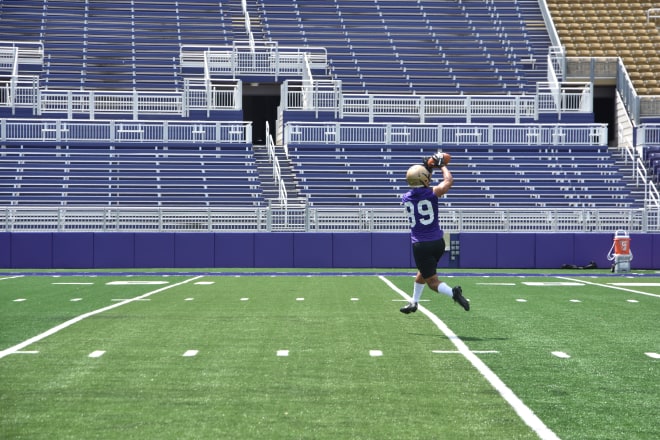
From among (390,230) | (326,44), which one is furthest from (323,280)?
(326,44)

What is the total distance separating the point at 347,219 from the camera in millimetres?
30797

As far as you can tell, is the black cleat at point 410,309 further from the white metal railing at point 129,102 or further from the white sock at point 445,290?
the white metal railing at point 129,102

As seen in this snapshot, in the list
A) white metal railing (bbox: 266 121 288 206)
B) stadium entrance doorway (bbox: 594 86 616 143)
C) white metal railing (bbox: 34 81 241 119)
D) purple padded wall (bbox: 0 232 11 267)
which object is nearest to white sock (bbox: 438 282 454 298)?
white metal railing (bbox: 266 121 288 206)

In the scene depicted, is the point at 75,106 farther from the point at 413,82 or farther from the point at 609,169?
the point at 609,169

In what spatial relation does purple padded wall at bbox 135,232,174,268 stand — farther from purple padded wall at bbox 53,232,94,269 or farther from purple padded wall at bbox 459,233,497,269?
purple padded wall at bbox 459,233,497,269

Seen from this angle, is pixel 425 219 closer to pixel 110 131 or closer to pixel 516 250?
pixel 516 250

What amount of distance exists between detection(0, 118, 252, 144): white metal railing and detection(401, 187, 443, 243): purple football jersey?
81.7ft

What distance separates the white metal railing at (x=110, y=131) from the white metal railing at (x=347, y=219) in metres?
6.34

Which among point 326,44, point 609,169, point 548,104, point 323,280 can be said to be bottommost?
point 323,280

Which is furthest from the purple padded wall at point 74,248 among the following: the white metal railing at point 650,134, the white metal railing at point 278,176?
the white metal railing at point 650,134

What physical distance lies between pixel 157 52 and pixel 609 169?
18.7 metres

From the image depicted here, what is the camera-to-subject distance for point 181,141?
36469mm

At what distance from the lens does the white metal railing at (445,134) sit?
122 ft

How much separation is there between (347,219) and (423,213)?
62.3ft
